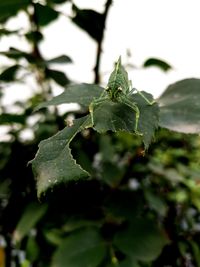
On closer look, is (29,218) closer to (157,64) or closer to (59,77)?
(59,77)

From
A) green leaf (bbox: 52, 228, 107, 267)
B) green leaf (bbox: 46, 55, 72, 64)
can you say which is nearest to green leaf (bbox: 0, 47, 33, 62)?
green leaf (bbox: 46, 55, 72, 64)

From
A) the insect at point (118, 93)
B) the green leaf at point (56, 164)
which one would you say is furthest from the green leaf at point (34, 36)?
the green leaf at point (56, 164)

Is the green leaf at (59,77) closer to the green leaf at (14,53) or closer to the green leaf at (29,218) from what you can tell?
the green leaf at (14,53)

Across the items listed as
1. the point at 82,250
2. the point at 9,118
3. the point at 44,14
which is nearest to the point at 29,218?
the point at 82,250

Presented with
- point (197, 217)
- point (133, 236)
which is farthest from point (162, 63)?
point (197, 217)

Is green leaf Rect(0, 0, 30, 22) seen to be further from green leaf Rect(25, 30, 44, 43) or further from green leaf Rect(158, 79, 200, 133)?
green leaf Rect(158, 79, 200, 133)
